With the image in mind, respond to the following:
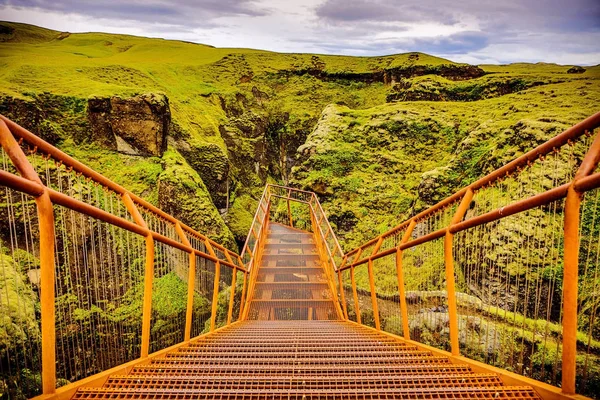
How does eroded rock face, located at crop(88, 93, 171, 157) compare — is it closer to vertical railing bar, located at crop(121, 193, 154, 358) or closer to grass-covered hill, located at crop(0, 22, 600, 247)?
grass-covered hill, located at crop(0, 22, 600, 247)

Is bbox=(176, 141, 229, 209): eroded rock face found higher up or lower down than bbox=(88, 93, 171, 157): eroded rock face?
lower down

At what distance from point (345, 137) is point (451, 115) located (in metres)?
5.15

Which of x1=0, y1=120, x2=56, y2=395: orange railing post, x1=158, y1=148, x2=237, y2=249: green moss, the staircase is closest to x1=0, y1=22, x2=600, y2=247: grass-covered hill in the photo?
x1=158, y1=148, x2=237, y2=249: green moss

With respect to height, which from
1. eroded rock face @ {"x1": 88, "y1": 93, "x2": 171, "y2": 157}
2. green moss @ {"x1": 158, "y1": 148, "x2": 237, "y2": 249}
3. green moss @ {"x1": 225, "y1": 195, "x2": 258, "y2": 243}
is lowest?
green moss @ {"x1": 225, "y1": 195, "x2": 258, "y2": 243}

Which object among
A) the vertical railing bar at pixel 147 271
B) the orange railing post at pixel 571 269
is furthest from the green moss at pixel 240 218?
the orange railing post at pixel 571 269

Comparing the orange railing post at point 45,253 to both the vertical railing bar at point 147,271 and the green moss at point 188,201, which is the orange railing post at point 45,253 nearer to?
the vertical railing bar at point 147,271

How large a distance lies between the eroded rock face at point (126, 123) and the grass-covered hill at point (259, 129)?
0.19ft

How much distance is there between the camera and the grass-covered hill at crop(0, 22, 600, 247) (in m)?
13.7

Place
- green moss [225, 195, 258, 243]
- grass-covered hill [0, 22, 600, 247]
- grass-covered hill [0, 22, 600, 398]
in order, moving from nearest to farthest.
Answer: grass-covered hill [0, 22, 600, 398]
grass-covered hill [0, 22, 600, 247]
green moss [225, 195, 258, 243]

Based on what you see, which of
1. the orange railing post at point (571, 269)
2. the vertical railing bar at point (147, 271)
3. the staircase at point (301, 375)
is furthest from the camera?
the vertical railing bar at point (147, 271)

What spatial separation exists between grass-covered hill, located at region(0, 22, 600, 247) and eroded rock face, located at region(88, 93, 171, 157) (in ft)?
0.19

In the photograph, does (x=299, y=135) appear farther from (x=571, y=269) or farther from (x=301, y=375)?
(x=571, y=269)

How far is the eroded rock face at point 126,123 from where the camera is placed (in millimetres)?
18562

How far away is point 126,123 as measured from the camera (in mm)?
18719
